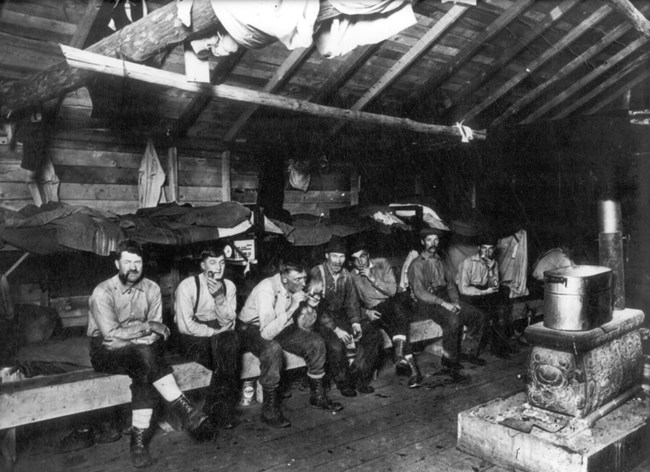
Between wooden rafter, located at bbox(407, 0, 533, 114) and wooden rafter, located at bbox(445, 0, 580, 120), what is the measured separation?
48cm

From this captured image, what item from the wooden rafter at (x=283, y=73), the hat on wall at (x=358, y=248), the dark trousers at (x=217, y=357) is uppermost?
the wooden rafter at (x=283, y=73)

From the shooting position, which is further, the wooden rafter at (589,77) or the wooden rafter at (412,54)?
the wooden rafter at (589,77)

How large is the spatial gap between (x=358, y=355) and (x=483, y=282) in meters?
2.69

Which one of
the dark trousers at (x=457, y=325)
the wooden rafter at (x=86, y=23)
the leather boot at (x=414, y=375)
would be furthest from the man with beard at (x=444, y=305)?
the wooden rafter at (x=86, y=23)

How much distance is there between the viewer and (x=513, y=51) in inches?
252

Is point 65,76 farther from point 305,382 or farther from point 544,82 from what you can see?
point 544,82

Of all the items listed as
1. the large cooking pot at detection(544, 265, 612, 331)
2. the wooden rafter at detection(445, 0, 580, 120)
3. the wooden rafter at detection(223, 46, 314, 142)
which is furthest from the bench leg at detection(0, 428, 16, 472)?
the wooden rafter at detection(445, 0, 580, 120)

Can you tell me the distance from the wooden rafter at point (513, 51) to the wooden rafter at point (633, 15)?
485 mm

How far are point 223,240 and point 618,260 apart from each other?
4.83 m

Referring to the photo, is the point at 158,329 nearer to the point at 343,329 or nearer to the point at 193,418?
the point at 193,418

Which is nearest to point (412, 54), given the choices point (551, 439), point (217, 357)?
point (217, 357)

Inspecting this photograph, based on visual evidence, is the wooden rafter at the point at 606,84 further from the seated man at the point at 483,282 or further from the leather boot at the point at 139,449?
the leather boot at the point at 139,449

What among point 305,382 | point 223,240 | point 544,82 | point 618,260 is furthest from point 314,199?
point 618,260

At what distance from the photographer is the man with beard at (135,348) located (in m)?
4.45
